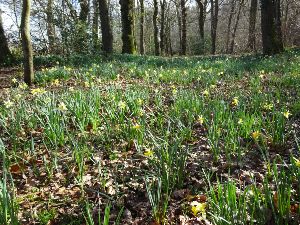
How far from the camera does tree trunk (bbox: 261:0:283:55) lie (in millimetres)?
11398

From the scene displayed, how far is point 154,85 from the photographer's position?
6.65 m

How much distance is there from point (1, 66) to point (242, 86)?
373 inches

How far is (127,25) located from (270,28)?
764 cm

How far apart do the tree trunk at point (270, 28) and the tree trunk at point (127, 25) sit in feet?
23.5

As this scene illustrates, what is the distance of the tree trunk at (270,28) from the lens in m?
11.4

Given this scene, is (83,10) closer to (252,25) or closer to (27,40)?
(252,25)

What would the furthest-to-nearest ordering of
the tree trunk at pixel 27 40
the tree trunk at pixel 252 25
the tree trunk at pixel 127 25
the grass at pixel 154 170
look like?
1. the tree trunk at pixel 252 25
2. the tree trunk at pixel 127 25
3. the tree trunk at pixel 27 40
4. the grass at pixel 154 170

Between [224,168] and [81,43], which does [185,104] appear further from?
[81,43]

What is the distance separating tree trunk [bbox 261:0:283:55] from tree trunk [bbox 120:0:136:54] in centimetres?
716

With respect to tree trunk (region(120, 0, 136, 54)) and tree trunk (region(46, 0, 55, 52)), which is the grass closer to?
tree trunk (region(46, 0, 55, 52))

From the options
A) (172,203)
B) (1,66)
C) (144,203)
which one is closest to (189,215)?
(172,203)

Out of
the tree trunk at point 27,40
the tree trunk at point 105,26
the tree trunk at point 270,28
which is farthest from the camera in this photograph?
the tree trunk at point 105,26

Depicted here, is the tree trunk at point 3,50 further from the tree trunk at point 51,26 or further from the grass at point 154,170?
the grass at point 154,170

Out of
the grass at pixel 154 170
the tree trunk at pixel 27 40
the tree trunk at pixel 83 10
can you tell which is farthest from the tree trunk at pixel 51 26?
the grass at pixel 154 170
